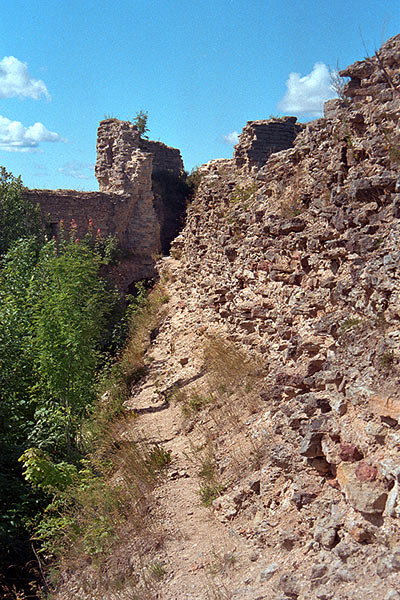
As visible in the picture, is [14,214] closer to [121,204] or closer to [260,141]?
[121,204]

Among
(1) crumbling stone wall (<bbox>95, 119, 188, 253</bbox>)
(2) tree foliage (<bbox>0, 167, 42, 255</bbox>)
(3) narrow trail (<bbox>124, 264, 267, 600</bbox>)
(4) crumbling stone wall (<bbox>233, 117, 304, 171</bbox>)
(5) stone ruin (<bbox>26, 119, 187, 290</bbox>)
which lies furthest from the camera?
(1) crumbling stone wall (<bbox>95, 119, 188, 253</bbox>)

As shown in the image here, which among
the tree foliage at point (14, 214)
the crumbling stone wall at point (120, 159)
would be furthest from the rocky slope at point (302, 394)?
the crumbling stone wall at point (120, 159)

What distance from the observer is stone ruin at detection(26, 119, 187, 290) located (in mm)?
16172

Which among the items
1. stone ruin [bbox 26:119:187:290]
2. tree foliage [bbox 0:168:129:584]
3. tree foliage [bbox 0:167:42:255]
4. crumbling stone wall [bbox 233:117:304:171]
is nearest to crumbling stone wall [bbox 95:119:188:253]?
stone ruin [bbox 26:119:187:290]

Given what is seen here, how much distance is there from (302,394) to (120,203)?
12817 millimetres

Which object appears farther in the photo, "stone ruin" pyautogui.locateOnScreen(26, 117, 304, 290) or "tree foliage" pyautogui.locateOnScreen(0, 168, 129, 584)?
"stone ruin" pyautogui.locateOnScreen(26, 117, 304, 290)

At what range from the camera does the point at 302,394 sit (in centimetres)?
518

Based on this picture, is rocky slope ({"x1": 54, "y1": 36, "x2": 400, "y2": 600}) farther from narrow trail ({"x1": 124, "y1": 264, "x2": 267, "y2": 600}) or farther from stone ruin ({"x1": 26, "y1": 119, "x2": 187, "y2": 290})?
stone ruin ({"x1": 26, "y1": 119, "x2": 187, "y2": 290})

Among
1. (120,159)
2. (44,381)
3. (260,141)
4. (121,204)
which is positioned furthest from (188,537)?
(120,159)

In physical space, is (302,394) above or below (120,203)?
below

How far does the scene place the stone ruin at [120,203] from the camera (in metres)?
16.2

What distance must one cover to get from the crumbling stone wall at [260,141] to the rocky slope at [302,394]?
9.07 feet

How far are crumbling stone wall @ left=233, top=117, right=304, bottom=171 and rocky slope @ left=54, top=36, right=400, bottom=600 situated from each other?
2.76m

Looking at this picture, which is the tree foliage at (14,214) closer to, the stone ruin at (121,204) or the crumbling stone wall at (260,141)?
the stone ruin at (121,204)
